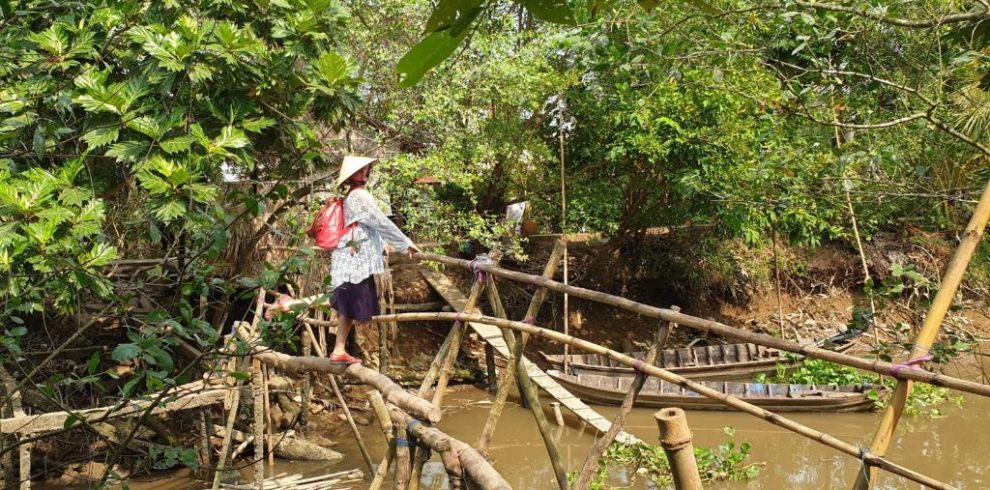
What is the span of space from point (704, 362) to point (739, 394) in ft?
5.73

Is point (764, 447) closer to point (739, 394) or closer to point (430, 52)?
point (739, 394)

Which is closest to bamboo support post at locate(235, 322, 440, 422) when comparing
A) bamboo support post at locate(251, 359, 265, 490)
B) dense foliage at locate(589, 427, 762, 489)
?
bamboo support post at locate(251, 359, 265, 490)

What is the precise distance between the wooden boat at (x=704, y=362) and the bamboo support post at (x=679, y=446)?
7413 mm

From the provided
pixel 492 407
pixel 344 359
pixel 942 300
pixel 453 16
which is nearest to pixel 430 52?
pixel 453 16

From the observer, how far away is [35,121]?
101 inches

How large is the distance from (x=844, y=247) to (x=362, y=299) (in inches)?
428

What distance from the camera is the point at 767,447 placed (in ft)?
25.9

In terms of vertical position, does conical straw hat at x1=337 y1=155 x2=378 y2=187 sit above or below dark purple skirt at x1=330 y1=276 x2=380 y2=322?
above

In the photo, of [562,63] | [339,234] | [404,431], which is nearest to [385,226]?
[339,234]

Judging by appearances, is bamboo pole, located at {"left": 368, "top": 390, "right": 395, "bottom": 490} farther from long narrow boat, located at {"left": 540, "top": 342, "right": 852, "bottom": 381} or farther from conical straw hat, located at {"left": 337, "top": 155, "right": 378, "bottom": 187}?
long narrow boat, located at {"left": 540, "top": 342, "right": 852, "bottom": 381}

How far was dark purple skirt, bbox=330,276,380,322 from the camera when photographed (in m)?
4.32

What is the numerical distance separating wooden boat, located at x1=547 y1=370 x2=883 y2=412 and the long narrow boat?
1.50 feet

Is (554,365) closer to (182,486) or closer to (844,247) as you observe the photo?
(182,486)

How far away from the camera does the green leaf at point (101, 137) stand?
3037mm
